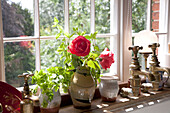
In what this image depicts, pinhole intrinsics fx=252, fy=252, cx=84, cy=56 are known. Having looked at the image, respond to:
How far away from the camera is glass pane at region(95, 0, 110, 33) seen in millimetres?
1895

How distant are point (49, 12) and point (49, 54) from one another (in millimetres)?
329

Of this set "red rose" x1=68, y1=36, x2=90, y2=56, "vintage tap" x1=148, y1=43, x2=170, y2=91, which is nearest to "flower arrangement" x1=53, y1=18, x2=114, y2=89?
"red rose" x1=68, y1=36, x2=90, y2=56

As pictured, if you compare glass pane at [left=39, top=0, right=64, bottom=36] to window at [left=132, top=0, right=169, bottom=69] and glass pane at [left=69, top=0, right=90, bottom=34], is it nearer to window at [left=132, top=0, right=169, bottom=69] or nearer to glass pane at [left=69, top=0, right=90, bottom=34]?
glass pane at [left=69, top=0, right=90, bottom=34]

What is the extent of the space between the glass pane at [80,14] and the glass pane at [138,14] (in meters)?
0.41

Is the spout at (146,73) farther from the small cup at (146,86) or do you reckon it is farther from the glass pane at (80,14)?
the glass pane at (80,14)

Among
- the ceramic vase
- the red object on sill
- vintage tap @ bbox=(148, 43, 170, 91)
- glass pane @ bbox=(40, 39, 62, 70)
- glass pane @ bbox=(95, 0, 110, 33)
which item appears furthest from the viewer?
glass pane @ bbox=(95, 0, 110, 33)

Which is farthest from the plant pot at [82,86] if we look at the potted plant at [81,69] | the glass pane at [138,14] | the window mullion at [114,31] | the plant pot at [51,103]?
the glass pane at [138,14]

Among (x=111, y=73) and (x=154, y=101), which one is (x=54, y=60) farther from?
(x=154, y=101)

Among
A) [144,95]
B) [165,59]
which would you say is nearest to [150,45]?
[144,95]

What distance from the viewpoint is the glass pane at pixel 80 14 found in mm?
1795

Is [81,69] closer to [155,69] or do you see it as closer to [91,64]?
[91,64]

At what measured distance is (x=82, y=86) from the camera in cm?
126

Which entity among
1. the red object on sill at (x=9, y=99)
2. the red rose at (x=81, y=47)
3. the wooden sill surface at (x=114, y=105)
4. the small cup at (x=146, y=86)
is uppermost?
the red rose at (x=81, y=47)

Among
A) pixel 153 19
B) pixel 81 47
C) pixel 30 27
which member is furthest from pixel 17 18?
pixel 153 19
